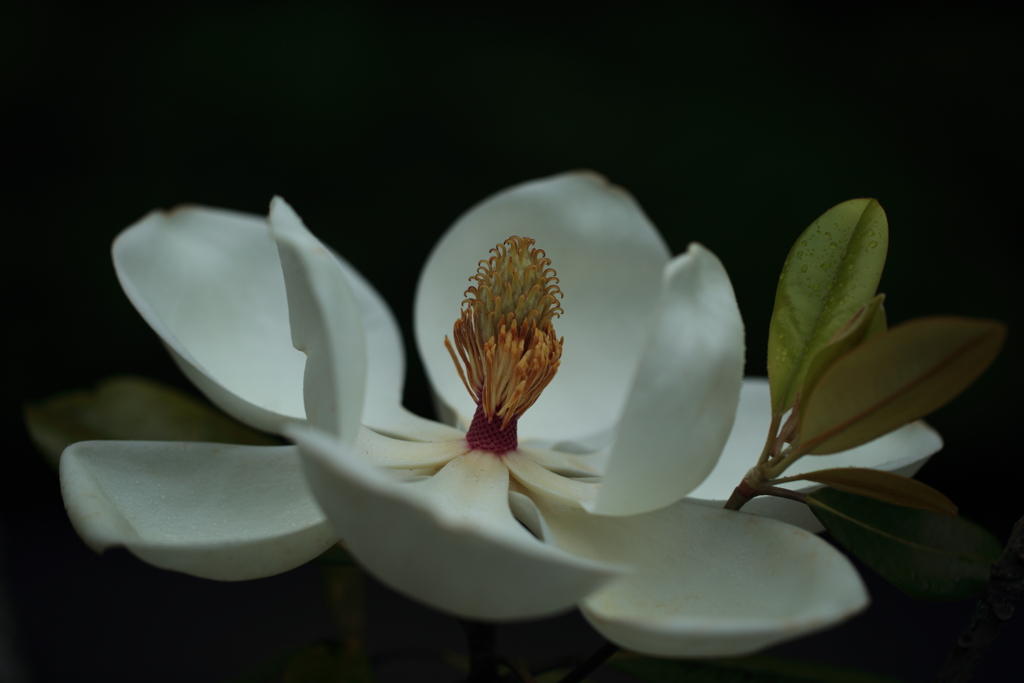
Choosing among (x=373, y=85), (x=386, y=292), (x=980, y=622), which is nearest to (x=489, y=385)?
(x=980, y=622)

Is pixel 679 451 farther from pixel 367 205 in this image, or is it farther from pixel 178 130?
pixel 178 130

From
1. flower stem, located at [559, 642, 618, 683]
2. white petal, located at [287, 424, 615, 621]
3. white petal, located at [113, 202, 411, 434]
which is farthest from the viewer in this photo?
white petal, located at [113, 202, 411, 434]

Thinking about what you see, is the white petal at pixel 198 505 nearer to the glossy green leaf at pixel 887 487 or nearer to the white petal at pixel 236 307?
the white petal at pixel 236 307

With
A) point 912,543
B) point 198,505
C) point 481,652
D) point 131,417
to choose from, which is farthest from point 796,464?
point 131,417

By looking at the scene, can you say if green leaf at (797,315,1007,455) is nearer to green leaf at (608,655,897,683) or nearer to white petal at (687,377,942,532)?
white petal at (687,377,942,532)

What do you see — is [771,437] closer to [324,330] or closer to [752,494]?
[752,494]

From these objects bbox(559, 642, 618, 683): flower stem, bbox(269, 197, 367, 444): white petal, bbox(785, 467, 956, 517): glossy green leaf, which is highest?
bbox(269, 197, 367, 444): white petal

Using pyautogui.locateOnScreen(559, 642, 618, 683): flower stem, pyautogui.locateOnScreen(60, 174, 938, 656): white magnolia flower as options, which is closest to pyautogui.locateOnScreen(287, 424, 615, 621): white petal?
pyautogui.locateOnScreen(60, 174, 938, 656): white magnolia flower
